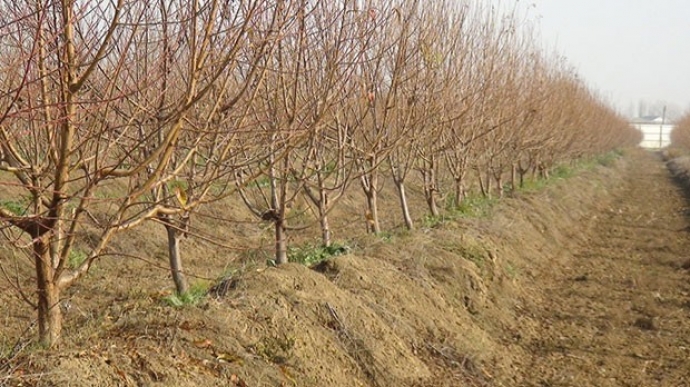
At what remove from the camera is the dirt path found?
19.8 ft

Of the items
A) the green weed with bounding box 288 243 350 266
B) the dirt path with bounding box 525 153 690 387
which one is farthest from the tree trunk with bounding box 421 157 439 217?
the green weed with bounding box 288 243 350 266

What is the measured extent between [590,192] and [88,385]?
1891cm

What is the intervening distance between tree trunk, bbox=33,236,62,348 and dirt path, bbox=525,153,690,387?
11.7 ft

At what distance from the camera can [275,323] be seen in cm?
483

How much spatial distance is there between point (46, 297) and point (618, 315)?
5903 mm

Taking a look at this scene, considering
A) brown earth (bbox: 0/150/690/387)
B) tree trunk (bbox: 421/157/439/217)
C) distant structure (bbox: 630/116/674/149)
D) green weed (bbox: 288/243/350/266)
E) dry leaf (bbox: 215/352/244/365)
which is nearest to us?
brown earth (bbox: 0/150/690/387)

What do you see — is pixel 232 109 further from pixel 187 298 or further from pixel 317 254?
pixel 317 254

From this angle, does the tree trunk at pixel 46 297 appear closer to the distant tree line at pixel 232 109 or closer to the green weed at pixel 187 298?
the distant tree line at pixel 232 109

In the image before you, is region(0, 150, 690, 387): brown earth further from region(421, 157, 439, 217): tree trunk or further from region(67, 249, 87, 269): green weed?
region(421, 157, 439, 217): tree trunk

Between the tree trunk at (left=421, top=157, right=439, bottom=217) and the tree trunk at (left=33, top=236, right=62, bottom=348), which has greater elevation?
the tree trunk at (left=33, top=236, right=62, bottom=348)

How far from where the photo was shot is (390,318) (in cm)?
591

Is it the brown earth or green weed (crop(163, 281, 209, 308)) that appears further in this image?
green weed (crop(163, 281, 209, 308))

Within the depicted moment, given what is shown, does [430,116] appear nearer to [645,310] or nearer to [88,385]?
[645,310]

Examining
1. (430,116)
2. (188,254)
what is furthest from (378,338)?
(188,254)
